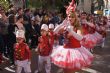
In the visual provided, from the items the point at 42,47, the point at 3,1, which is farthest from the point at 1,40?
the point at 3,1

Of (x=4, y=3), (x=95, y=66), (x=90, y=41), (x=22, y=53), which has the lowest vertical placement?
(x=95, y=66)

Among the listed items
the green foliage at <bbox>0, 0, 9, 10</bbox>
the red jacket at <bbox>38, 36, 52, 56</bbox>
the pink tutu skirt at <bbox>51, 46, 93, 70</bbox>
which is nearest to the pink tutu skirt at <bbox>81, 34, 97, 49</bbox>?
the red jacket at <bbox>38, 36, 52, 56</bbox>

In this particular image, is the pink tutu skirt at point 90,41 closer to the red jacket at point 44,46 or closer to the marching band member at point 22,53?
the red jacket at point 44,46

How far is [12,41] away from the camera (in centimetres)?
1130

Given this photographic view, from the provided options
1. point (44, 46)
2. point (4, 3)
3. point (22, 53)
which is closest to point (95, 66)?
point (44, 46)

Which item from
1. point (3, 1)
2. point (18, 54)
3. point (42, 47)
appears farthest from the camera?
point (3, 1)

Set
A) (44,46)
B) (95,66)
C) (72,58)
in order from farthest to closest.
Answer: (95,66)
(44,46)
(72,58)

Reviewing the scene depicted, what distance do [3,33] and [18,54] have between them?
3118mm

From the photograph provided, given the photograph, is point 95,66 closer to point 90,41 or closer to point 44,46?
point 90,41

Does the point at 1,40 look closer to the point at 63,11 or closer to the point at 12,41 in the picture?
the point at 12,41

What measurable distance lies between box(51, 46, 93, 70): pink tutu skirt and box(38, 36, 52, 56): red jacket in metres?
1.68

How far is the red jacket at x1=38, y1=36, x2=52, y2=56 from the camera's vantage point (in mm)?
9289

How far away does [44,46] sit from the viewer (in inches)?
366

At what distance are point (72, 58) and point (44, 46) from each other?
1947 mm
